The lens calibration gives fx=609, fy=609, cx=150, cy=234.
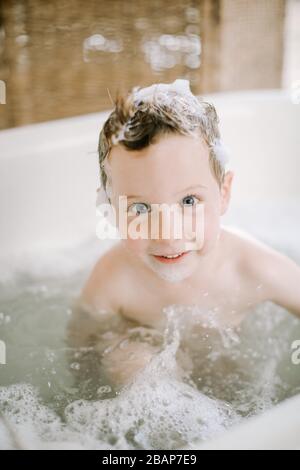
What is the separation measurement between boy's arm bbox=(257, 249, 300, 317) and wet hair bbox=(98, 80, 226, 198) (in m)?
0.25

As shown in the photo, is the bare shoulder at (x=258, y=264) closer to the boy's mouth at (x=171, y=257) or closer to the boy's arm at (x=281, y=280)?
the boy's arm at (x=281, y=280)

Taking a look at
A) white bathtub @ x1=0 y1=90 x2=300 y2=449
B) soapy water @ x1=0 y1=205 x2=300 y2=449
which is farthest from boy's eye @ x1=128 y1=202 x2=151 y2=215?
white bathtub @ x1=0 y1=90 x2=300 y2=449

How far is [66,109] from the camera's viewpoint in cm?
199

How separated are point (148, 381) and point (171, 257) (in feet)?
0.72

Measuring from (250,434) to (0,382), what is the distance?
19.0 inches

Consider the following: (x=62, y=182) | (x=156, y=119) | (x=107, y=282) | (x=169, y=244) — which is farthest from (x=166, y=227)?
(x=62, y=182)

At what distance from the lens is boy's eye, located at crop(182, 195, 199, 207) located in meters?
0.84

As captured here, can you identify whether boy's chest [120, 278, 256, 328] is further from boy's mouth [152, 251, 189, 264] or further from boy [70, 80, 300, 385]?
boy's mouth [152, 251, 189, 264]

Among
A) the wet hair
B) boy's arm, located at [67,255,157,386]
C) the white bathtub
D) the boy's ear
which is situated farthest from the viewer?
the white bathtub

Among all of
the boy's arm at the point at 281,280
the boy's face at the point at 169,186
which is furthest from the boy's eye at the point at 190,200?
the boy's arm at the point at 281,280

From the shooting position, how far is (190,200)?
33.4 inches

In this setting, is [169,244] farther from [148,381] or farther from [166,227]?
[148,381]

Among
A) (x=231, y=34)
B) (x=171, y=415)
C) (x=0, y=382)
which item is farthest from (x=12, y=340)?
(x=231, y=34)

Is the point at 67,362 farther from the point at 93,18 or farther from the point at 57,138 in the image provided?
the point at 93,18
